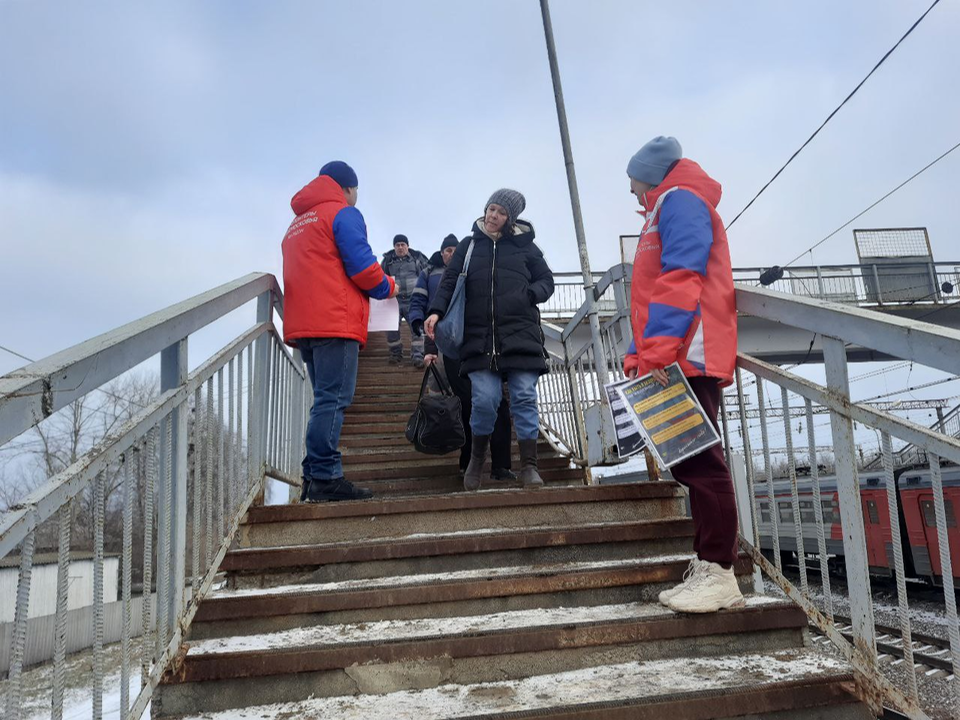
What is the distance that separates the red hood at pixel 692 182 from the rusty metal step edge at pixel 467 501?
1426 mm

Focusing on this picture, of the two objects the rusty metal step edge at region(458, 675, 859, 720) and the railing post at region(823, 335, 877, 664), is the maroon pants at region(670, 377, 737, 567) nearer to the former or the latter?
the railing post at region(823, 335, 877, 664)

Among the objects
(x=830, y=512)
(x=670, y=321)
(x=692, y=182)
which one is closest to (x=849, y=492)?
(x=670, y=321)

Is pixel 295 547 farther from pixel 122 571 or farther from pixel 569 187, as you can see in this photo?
pixel 569 187

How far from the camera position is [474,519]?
3250mm

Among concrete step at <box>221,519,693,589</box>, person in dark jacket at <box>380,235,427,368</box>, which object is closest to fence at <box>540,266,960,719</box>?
concrete step at <box>221,519,693,589</box>

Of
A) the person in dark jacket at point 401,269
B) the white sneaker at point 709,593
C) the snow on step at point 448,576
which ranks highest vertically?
the person in dark jacket at point 401,269

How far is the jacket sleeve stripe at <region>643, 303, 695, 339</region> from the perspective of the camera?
8.11ft

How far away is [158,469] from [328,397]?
1.32 meters

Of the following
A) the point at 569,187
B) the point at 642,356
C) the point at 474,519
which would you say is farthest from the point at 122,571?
the point at 569,187

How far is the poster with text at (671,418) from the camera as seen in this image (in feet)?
8.10

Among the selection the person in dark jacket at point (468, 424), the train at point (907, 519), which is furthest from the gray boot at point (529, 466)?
the train at point (907, 519)

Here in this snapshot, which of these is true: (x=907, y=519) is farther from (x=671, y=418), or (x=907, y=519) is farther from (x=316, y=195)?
(x=316, y=195)

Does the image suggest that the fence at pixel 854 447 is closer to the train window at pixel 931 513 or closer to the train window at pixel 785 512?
the train window at pixel 931 513

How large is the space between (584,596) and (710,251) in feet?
4.77
